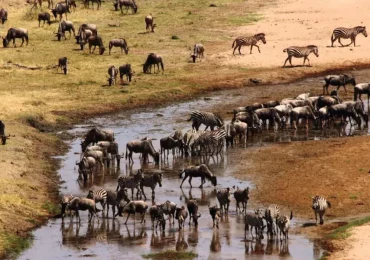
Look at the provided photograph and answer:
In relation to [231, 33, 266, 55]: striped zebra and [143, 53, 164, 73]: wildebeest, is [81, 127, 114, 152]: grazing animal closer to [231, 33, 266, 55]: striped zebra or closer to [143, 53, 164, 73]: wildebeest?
[143, 53, 164, 73]: wildebeest

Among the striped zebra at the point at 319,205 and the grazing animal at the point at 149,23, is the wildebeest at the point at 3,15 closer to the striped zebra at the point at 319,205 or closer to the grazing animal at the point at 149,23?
the grazing animal at the point at 149,23

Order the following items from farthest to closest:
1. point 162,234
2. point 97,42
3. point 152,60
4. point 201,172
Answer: point 97,42 → point 152,60 → point 201,172 → point 162,234

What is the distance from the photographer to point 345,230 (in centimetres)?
2942

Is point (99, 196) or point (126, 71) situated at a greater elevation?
point (126, 71)

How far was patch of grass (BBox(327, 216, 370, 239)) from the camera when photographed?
1141 inches

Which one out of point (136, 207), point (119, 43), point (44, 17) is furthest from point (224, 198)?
point (44, 17)

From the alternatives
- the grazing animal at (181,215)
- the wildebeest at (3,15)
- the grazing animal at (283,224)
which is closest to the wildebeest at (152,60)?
the wildebeest at (3,15)

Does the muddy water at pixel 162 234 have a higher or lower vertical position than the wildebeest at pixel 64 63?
lower

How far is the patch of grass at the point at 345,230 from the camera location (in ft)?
95.0

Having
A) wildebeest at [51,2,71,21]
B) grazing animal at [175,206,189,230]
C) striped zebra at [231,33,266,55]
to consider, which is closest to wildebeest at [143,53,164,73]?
striped zebra at [231,33,266,55]

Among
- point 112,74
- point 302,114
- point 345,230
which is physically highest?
point 112,74

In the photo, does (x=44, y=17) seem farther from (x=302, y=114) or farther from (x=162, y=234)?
(x=162, y=234)

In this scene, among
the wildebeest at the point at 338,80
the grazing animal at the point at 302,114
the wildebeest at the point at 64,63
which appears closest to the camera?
the grazing animal at the point at 302,114

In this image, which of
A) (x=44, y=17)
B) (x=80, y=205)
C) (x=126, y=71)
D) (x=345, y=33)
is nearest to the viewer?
(x=80, y=205)
